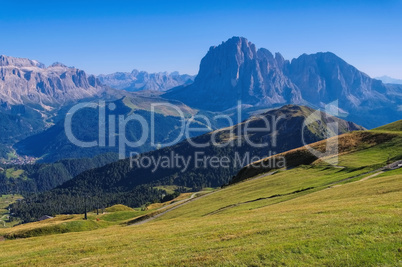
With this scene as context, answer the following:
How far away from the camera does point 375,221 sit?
24.9m

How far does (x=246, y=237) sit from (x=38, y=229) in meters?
47.8

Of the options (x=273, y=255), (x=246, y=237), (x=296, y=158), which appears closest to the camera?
(x=273, y=255)

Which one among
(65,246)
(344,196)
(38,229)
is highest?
(344,196)

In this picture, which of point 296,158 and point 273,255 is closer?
point 273,255

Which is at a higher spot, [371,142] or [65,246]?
[371,142]

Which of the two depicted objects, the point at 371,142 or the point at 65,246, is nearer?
the point at 65,246

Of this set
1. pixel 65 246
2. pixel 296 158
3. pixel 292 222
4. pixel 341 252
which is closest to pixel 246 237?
pixel 292 222

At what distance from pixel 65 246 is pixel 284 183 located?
152 feet

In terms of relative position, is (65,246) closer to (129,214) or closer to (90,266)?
(90,266)

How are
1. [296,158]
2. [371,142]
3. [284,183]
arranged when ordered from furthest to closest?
1. [296,158]
2. [371,142]
3. [284,183]

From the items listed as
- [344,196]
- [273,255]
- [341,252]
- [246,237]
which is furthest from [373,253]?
[344,196]

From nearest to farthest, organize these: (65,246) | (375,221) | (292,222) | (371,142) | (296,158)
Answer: (375,221) < (292,222) < (65,246) < (371,142) < (296,158)

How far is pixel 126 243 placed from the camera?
3216cm

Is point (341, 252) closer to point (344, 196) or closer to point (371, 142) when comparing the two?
point (344, 196)
